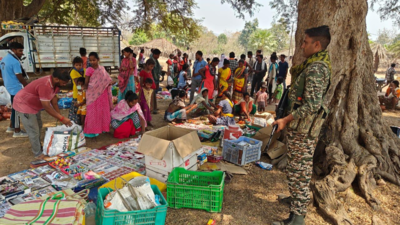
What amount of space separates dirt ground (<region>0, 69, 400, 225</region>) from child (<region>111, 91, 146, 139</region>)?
150 cm

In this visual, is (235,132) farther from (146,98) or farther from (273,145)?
(146,98)

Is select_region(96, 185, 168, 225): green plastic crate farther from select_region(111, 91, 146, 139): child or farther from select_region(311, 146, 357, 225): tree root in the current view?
select_region(111, 91, 146, 139): child

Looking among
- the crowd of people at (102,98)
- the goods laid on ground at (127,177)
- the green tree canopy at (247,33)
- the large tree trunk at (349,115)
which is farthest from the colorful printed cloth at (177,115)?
the green tree canopy at (247,33)

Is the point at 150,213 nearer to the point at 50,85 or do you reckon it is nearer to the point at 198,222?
the point at 198,222

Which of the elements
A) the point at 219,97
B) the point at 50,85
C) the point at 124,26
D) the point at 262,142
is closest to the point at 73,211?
the point at 50,85

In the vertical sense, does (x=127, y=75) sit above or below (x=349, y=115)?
above

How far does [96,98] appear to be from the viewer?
4809 mm

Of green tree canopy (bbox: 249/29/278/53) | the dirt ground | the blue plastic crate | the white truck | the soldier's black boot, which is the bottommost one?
the dirt ground

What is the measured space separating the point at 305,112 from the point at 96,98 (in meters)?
3.78

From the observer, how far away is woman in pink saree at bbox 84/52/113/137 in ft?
15.6

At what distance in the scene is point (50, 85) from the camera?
3732 mm

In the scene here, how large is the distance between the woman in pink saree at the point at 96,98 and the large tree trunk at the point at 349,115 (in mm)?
3479

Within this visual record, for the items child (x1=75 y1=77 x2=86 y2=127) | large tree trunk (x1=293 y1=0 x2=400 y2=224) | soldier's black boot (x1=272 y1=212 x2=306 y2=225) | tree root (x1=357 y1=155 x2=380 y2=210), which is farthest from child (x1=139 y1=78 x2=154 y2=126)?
tree root (x1=357 y1=155 x2=380 y2=210)

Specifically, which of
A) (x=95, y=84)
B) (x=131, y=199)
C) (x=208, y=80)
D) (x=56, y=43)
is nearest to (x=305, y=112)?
(x=131, y=199)
